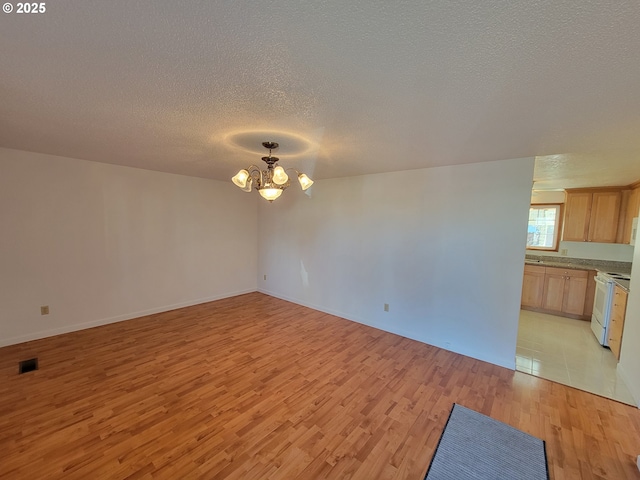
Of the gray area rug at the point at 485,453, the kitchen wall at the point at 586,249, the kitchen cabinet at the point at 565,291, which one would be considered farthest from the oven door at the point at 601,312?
the gray area rug at the point at 485,453

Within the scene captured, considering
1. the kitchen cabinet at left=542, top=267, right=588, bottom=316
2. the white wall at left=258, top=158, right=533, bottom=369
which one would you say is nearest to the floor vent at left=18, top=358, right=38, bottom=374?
the white wall at left=258, top=158, right=533, bottom=369

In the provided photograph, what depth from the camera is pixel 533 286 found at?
480 cm

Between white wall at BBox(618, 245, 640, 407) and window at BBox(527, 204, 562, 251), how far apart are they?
8.82 feet

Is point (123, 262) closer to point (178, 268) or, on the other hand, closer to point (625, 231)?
point (178, 268)

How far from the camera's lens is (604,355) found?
3275 millimetres

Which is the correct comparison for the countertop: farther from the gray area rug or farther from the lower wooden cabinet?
the gray area rug

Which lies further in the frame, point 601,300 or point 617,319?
point 601,300

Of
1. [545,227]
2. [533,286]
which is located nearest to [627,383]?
[533,286]

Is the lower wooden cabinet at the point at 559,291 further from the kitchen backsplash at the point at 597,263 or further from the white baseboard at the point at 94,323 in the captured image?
the white baseboard at the point at 94,323

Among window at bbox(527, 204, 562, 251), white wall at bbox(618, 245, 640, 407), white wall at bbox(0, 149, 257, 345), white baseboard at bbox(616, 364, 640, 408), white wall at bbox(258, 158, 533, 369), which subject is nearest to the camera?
white baseboard at bbox(616, 364, 640, 408)

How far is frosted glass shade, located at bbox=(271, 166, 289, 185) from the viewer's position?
2455 mm

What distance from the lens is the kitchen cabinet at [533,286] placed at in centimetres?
472

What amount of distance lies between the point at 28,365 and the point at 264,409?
2.60 meters

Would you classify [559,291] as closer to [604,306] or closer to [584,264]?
[584,264]
